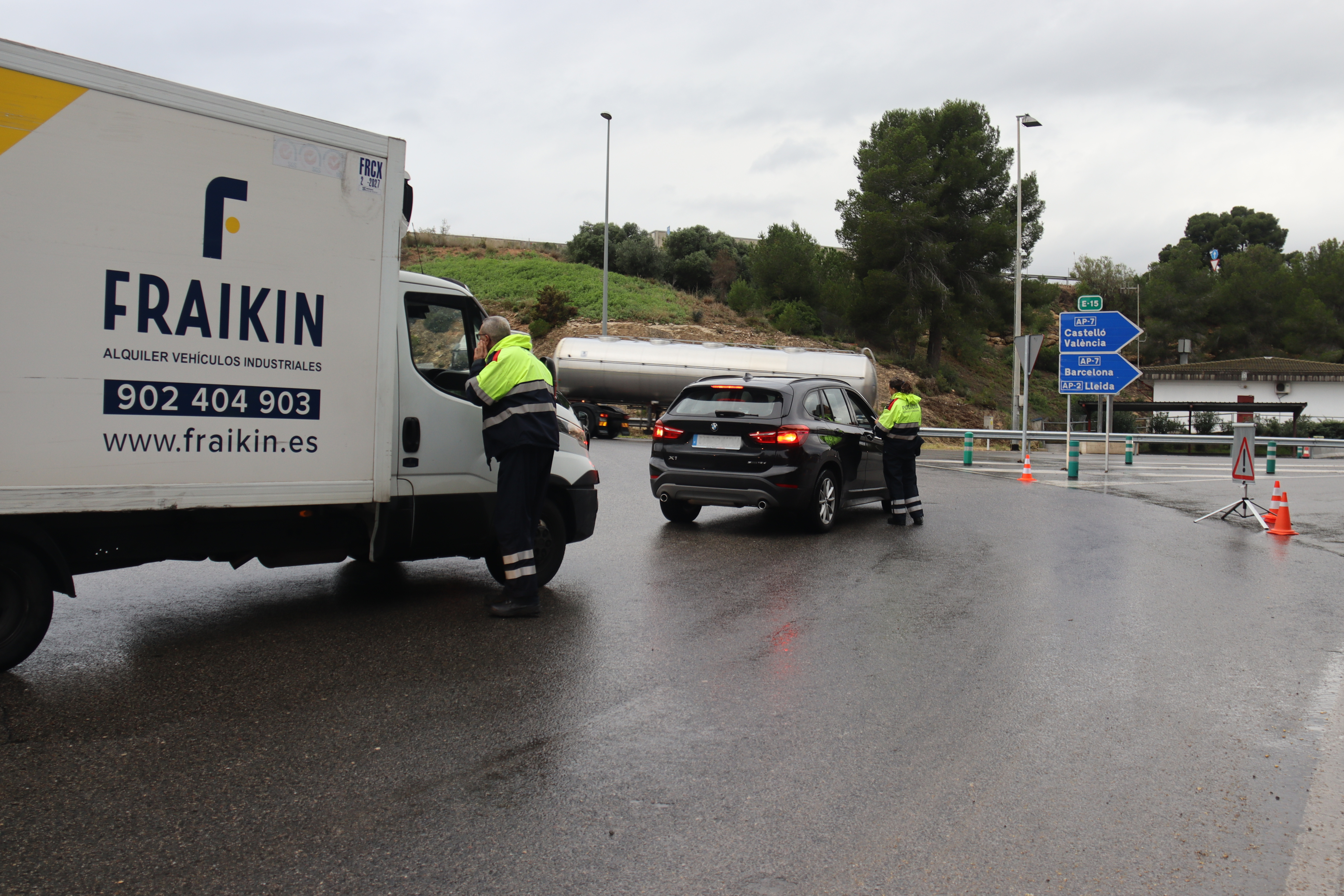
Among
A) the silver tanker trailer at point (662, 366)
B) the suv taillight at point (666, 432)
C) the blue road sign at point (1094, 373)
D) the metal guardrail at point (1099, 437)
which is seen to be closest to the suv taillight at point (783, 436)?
the suv taillight at point (666, 432)

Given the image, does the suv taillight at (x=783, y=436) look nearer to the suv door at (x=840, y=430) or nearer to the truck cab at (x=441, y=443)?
the suv door at (x=840, y=430)

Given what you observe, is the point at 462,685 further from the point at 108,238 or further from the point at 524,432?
the point at 108,238

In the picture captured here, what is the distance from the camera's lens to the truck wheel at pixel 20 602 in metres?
4.78

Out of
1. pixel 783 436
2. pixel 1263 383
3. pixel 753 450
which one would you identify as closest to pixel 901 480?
pixel 783 436

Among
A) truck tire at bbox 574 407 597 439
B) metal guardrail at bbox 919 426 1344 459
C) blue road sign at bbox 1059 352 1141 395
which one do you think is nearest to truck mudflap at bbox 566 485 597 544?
blue road sign at bbox 1059 352 1141 395

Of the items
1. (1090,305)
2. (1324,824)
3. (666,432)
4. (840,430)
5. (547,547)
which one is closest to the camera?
(1324,824)

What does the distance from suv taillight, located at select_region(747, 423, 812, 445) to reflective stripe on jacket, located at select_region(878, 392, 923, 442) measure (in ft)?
6.56

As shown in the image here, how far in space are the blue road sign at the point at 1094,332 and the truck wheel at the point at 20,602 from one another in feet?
64.5

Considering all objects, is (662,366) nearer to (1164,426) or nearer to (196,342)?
(196,342)

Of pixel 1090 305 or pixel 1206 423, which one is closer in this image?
pixel 1090 305

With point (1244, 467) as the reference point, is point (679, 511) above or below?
below

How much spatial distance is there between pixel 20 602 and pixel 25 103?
2395 mm

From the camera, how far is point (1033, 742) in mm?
4324

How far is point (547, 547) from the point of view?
7.25 metres
